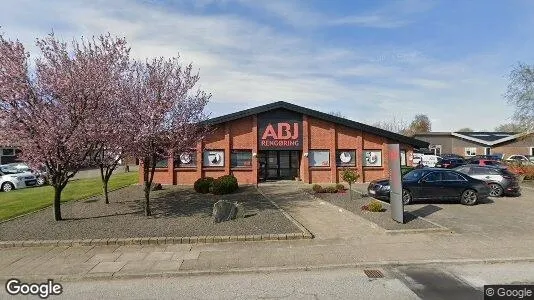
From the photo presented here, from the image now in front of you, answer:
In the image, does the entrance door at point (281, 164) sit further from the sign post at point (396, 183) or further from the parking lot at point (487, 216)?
the sign post at point (396, 183)

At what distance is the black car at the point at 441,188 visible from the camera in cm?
1584

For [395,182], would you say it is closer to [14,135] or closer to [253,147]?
[14,135]

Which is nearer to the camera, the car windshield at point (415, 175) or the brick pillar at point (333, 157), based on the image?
the car windshield at point (415, 175)

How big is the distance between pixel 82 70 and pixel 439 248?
433 inches

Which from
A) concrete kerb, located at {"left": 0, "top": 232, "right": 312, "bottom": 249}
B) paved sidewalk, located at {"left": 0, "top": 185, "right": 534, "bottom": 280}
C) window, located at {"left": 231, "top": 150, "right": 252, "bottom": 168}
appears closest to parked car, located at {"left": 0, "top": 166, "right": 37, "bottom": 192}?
window, located at {"left": 231, "top": 150, "right": 252, "bottom": 168}

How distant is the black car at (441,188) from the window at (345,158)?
362 inches

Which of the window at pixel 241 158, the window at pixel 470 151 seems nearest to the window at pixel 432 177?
the window at pixel 241 158

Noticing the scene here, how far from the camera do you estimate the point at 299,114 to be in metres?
25.0

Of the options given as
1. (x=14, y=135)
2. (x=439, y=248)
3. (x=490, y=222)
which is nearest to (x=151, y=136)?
(x=14, y=135)

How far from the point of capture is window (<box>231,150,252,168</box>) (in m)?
24.5

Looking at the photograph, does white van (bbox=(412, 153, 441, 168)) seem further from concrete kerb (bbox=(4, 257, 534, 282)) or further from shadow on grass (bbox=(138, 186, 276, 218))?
concrete kerb (bbox=(4, 257, 534, 282))

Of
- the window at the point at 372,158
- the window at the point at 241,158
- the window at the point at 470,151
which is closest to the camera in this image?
the window at the point at 241,158

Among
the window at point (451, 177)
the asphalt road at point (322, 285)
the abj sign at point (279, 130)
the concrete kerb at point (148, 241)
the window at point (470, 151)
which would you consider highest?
the abj sign at point (279, 130)

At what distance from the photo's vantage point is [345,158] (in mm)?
25609
